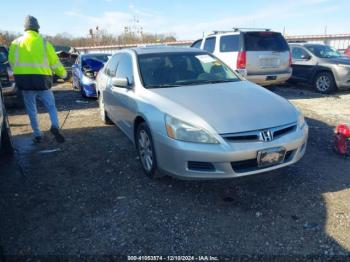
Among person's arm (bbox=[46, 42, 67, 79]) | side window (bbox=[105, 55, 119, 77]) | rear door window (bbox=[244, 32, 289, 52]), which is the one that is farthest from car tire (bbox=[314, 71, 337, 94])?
person's arm (bbox=[46, 42, 67, 79])

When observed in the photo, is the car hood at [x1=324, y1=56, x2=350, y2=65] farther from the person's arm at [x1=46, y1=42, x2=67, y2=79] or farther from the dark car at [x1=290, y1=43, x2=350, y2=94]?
the person's arm at [x1=46, y1=42, x2=67, y2=79]

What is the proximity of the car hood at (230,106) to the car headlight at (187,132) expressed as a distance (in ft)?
0.24

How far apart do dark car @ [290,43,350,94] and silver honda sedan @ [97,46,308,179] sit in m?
6.23

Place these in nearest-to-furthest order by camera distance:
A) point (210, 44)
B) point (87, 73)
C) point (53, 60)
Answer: point (53, 60), point (210, 44), point (87, 73)

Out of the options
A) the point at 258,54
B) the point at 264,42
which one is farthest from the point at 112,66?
the point at 264,42

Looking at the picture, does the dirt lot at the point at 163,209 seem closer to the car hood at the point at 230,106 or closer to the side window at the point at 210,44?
the car hood at the point at 230,106

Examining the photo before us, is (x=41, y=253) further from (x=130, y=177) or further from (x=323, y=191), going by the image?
(x=323, y=191)

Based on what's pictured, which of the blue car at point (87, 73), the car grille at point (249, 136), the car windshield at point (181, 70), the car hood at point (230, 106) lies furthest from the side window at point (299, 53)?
the car grille at point (249, 136)

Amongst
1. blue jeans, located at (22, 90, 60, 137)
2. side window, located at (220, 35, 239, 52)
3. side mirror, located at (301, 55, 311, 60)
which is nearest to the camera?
blue jeans, located at (22, 90, 60, 137)

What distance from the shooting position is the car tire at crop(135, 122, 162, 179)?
363 cm

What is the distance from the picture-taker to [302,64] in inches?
409

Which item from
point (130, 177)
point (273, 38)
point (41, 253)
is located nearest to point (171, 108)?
point (130, 177)

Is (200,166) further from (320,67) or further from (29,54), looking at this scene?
(320,67)

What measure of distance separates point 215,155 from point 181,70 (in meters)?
1.80
